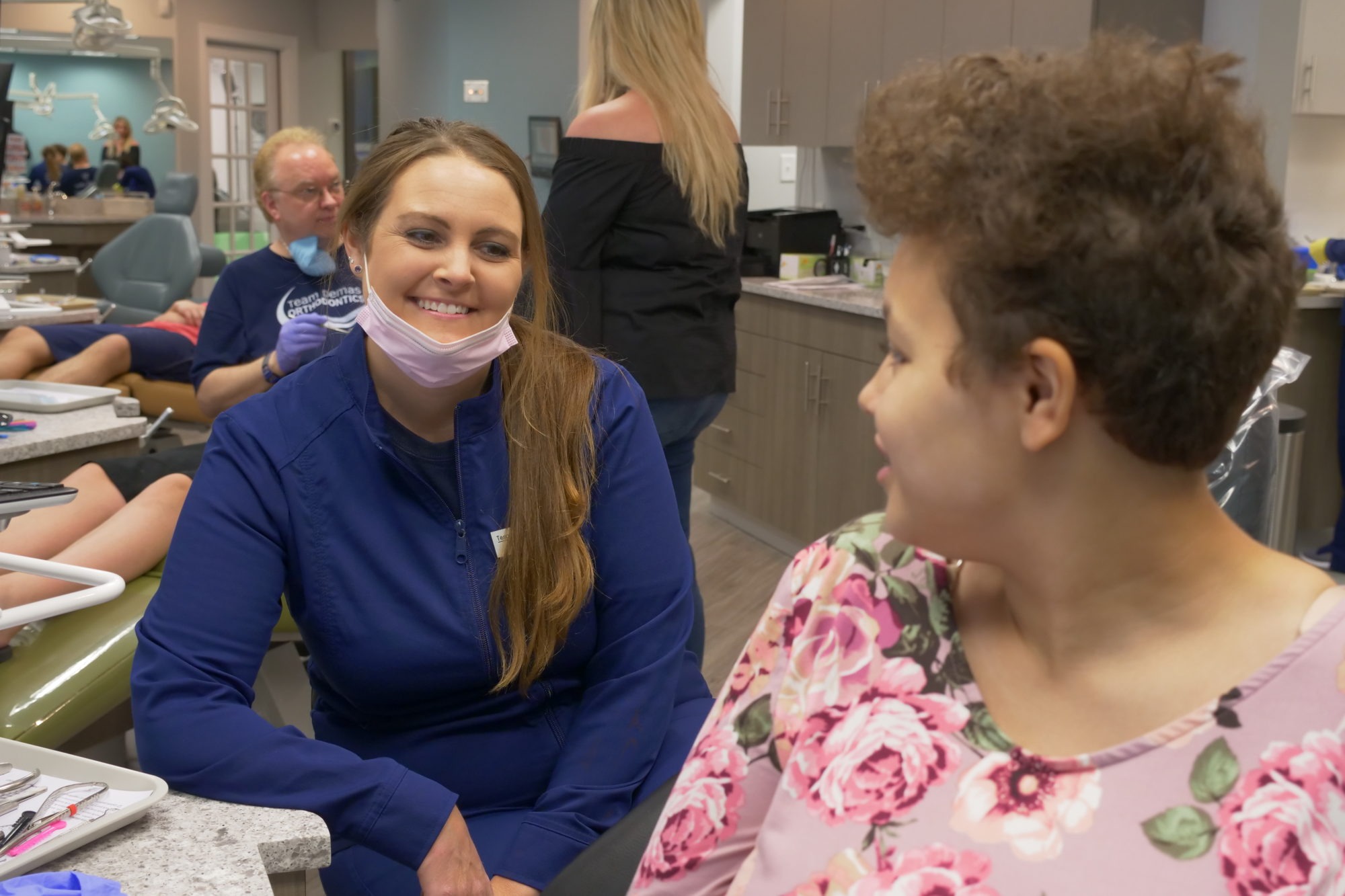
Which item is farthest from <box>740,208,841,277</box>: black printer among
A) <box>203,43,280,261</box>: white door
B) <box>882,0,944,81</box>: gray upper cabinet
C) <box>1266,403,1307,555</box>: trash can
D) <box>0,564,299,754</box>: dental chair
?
<box>203,43,280,261</box>: white door

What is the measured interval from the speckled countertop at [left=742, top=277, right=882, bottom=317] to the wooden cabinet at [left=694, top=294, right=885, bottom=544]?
0.03m

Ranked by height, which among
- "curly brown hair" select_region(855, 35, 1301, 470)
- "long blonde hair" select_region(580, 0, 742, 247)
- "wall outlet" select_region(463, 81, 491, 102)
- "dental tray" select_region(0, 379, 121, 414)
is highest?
"wall outlet" select_region(463, 81, 491, 102)

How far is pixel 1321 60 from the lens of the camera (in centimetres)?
452

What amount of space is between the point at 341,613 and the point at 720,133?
1.63 metres

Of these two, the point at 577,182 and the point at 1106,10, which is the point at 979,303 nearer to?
the point at 577,182

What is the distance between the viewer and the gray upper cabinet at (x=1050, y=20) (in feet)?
12.9

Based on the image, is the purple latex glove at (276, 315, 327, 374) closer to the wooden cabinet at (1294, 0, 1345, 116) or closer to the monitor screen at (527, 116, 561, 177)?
the wooden cabinet at (1294, 0, 1345, 116)

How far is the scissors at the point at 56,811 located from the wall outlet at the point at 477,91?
8038 millimetres

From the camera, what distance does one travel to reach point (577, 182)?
8.75 ft

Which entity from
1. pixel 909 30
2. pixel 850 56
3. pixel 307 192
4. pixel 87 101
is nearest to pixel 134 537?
pixel 307 192

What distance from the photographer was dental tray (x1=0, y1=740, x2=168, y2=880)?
100cm

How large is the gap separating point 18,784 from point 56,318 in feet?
11.2

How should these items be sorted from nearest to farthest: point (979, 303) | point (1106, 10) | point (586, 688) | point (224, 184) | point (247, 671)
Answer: point (979, 303), point (247, 671), point (586, 688), point (1106, 10), point (224, 184)

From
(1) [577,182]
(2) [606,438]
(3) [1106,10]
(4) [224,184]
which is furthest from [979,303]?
(4) [224,184]
